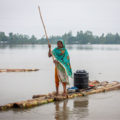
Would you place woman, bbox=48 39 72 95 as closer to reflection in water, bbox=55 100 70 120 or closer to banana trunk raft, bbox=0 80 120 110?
banana trunk raft, bbox=0 80 120 110

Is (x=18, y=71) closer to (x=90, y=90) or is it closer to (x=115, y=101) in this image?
(x=90, y=90)

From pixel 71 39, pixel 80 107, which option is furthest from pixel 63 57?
pixel 71 39

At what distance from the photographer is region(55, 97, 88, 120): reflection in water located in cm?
508

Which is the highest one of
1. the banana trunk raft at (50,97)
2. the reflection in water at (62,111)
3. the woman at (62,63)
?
the woman at (62,63)

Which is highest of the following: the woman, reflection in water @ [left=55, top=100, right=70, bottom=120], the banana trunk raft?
the woman

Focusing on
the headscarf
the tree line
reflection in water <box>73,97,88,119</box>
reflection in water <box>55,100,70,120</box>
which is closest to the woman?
the headscarf

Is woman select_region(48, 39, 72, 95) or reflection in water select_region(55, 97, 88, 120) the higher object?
woman select_region(48, 39, 72, 95)

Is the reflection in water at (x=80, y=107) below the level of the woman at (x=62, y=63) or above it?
below

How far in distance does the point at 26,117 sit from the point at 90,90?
2.90m

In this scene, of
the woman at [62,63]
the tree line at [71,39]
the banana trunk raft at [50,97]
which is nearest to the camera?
the banana trunk raft at [50,97]

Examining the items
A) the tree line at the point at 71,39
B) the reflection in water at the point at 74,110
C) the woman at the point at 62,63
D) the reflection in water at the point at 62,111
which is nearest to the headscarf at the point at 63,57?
the woman at the point at 62,63

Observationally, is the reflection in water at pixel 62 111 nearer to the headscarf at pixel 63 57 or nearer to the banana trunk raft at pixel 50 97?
the banana trunk raft at pixel 50 97

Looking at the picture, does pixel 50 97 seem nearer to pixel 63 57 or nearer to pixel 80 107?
pixel 80 107

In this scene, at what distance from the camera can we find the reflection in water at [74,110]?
16.7ft
